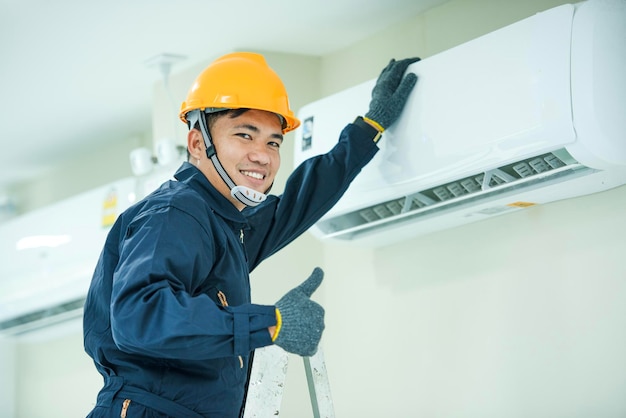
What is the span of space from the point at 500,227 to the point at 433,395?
61cm

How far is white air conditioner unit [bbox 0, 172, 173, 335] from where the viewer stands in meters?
3.96

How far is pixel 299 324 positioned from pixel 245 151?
53 cm

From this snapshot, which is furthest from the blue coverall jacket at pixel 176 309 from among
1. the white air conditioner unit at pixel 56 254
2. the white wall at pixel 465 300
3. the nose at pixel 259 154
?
the white air conditioner unit at pixel 56 254

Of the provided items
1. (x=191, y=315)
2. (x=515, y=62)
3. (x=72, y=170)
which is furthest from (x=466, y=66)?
(x=72, y=170)

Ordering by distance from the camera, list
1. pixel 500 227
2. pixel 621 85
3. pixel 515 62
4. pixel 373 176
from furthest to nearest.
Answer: pixel 500 227
pixel 373 176
pixel 515 62
pixel 621 85

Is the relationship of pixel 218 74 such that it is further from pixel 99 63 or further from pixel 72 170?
pixel 72 170

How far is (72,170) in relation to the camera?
505 cm

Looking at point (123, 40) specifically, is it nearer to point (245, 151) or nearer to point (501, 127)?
point (245, 151)

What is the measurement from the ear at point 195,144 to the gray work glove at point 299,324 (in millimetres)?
524

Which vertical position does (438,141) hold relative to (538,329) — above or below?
above

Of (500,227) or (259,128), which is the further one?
(500,227)

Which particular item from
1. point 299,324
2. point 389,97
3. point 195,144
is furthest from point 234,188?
point 389,97

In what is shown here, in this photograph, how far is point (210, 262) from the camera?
6.22 ft

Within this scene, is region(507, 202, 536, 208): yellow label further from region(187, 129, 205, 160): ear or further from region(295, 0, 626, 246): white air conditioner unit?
region(187, 129, 205, 160): ear
